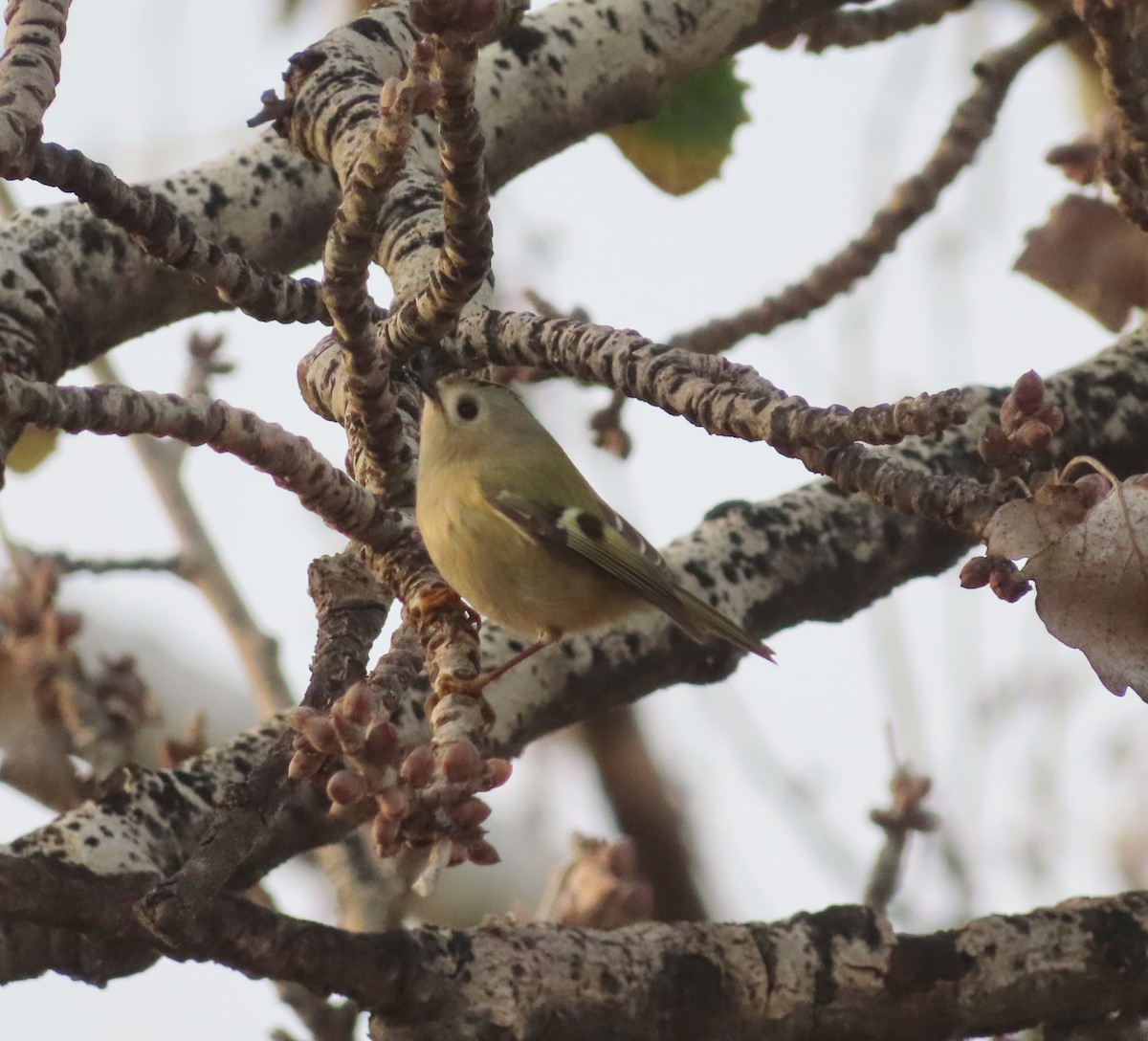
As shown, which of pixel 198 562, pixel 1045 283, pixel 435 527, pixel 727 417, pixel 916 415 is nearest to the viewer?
pixel 916 415

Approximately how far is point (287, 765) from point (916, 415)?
56 centimetres

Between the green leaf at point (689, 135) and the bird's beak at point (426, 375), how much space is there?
570 mm

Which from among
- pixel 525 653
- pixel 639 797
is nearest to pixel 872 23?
pixel 525 653

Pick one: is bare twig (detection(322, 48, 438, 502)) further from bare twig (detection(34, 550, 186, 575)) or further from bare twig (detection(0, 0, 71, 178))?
bare twig (detection(34, 550, 186, 575))

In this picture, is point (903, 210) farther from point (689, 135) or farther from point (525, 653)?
point (525, 653)

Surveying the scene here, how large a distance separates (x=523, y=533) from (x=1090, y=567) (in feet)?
4.11

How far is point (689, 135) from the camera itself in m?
2.55

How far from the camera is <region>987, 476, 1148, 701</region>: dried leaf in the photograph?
1.12 m

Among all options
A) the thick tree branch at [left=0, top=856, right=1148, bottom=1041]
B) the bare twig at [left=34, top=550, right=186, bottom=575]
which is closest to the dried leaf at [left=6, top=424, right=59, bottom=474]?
the bare twig at [left=34, top=550, right=186, bottom=575]

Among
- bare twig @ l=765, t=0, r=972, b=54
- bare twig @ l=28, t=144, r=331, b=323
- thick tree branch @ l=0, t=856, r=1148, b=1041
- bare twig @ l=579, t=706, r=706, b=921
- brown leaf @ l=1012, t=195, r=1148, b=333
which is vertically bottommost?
thick tree branch @ l=0, t=856, r=1148, b=1041

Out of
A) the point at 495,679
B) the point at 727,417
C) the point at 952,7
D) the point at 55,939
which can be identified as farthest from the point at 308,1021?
the point at 952,7

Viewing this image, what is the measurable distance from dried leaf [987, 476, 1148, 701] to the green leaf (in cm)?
152

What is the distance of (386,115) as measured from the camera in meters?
1.15

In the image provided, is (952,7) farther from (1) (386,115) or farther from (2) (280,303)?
(1) (386,115)
